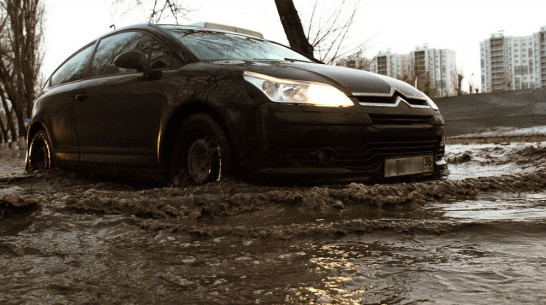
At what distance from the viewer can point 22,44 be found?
2578 cm

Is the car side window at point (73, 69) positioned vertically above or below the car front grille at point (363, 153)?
above

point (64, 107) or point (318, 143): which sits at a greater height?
point (64, 107)

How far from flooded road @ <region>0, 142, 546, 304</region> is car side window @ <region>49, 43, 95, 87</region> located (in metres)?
2.36

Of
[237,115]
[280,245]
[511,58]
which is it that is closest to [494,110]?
[237,115]

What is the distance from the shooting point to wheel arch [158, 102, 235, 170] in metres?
3.87

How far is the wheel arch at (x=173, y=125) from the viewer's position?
3871 mm

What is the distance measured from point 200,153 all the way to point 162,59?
0.95 metres

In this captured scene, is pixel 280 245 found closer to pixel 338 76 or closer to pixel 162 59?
pixel 338 76

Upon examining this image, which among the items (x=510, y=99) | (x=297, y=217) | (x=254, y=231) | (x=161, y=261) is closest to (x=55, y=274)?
(x=161, y=261)

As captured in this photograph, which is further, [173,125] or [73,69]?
[73,69]

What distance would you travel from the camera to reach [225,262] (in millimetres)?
2168

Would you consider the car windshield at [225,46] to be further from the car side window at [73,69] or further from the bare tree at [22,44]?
the bare tree at [22,44]

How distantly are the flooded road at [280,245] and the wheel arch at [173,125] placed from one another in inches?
23.3

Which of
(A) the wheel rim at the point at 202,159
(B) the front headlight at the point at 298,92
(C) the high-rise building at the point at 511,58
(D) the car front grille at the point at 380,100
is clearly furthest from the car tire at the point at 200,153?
(C) the high-rise building at the point at 511,58
